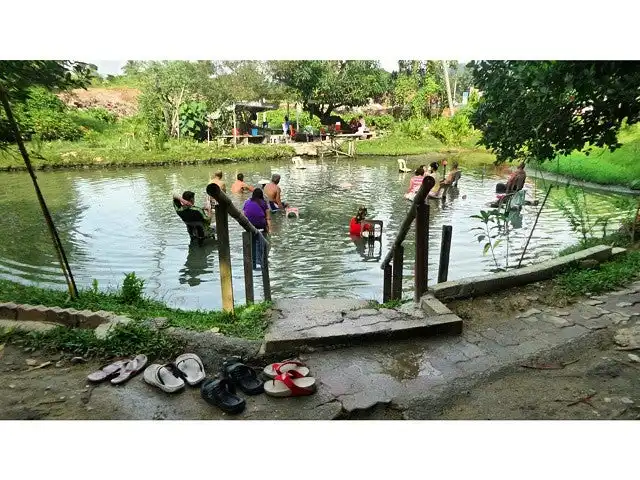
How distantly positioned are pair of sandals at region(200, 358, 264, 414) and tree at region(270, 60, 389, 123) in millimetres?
9613

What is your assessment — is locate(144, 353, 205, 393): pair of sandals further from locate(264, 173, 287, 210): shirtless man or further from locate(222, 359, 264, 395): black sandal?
locate(264, 173, 287, 210): shirtless man

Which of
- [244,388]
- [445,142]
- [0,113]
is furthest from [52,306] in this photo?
[445,142]

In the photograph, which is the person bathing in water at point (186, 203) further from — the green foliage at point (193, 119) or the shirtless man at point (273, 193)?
the green foliage at point (193, 119)

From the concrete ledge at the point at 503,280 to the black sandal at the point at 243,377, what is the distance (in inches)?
69.4

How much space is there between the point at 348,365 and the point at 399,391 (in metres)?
0.39

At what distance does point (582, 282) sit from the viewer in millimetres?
4070

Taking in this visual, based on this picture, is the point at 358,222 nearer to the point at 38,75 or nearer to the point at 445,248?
the point at 445,248

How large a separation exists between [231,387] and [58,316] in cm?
179

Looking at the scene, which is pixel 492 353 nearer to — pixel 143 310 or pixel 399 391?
pixel 399 391

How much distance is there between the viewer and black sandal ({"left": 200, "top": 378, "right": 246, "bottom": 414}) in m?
2.54

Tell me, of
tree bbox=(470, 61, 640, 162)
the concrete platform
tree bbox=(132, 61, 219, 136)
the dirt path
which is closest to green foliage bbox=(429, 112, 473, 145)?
tree bbox=(132, 61, 219, 136)

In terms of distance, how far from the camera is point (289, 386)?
2.66m

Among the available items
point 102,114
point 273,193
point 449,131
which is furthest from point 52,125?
point 449,131

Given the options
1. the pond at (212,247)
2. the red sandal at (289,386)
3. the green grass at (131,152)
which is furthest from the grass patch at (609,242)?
the green grass at (131,152)
